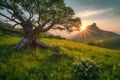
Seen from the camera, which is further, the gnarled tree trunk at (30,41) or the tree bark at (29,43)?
the gnarled tree trunk at (30,41)

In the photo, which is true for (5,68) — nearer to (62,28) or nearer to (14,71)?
(14,71)

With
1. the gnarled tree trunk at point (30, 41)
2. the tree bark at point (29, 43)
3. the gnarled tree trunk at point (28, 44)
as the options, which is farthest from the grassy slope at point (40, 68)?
the gnarled tree trunk at point (30, 41)

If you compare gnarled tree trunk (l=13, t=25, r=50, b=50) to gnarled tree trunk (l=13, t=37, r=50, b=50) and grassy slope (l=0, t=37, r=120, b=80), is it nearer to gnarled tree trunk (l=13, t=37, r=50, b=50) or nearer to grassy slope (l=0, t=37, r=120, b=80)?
gnarled tree trunk (l=13, t=37, r=50, b=50)

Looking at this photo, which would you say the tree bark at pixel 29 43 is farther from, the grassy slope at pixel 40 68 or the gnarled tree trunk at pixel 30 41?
the grassy slope at pixel 40 68

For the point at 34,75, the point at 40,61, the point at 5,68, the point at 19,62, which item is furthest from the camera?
the point at 40,61

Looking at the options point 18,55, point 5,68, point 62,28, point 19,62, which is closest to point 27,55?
point 18,55

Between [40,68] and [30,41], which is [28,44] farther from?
[40,68]

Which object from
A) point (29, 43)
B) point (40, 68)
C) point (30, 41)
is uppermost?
point (30, 41)

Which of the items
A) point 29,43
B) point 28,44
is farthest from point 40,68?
point 29,43

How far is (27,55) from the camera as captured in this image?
73.7 ft

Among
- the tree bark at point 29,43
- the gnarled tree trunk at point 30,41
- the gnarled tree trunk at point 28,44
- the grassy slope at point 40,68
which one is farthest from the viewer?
the gnarled tree trunk at point 30,41

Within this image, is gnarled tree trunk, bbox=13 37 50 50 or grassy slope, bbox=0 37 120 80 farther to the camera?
gnarled tree trunk, bbox=13 37 50 50

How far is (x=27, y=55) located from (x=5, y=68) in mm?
5367

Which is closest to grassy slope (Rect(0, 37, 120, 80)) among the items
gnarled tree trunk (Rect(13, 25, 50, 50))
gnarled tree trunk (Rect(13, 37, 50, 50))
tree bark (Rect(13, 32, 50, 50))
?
gnarled tree trunk (Rect(13, 37, 50, 50))
